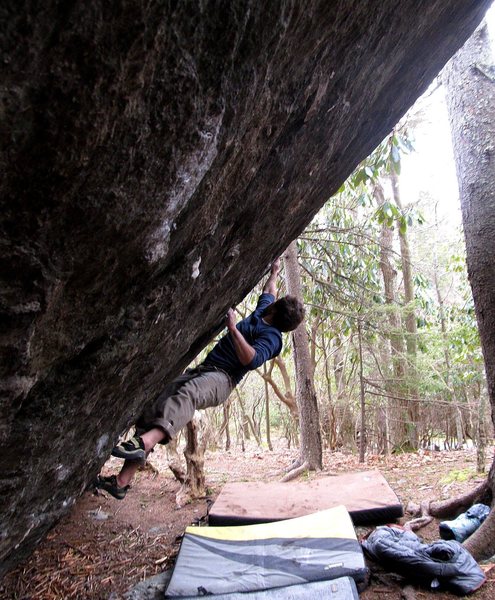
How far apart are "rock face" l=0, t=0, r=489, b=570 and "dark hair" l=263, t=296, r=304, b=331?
1.24 m

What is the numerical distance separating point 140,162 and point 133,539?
461cm

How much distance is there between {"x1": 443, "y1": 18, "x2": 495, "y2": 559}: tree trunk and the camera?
13.0ft

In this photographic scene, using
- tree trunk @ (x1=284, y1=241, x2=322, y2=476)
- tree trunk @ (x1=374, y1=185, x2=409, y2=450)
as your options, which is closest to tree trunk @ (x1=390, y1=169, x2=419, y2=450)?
tree trunk @ (x1=374, y1=185, x2=409, y2=450)

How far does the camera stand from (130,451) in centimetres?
318

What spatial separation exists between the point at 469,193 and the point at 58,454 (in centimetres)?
425

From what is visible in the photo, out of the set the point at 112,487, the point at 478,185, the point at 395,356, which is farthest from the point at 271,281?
the point at 395,356

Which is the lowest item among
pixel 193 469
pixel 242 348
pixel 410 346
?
pixel 193 469

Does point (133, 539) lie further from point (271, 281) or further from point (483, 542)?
point (483, 542)

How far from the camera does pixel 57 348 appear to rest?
1710 mm

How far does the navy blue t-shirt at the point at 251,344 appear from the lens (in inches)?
153

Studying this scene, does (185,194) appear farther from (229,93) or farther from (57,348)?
(57,348)

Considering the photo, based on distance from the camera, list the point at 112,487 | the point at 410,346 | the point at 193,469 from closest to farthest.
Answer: the point at 112,487, the point at 193,469, the point at 410,346

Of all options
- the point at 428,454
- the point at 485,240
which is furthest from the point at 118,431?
the point at 428,454

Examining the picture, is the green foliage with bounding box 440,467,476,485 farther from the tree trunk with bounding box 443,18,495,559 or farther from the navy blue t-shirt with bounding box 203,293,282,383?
the navy blue t-shirt with bounding box 203,293,282,383
